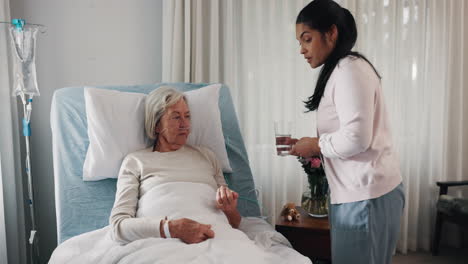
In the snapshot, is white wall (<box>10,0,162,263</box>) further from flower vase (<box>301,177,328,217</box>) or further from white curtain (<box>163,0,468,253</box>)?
flower vase (<box>301,177,328,217</box>)

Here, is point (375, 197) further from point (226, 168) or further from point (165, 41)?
point (165, 41)

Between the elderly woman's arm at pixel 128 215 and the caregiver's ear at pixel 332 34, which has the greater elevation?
the caregiver's ear at pixel 332 34

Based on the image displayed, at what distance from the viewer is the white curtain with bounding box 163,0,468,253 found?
7.73 ft

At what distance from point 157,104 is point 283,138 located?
54cm

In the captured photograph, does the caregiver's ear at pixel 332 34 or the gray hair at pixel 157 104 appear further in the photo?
the gray hair at pixel 157 104

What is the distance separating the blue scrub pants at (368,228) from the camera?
1131mm

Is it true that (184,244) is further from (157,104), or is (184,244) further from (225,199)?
(157,104)

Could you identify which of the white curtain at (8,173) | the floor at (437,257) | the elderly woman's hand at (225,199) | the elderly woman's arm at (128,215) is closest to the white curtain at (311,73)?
the floor at (437,257)

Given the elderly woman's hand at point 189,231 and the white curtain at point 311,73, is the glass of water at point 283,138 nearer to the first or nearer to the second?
the elderly woman's hand at point 189,231

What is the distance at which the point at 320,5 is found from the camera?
3.72 feet

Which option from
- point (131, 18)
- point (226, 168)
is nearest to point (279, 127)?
point (226, 168)

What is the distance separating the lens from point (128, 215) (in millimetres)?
1294

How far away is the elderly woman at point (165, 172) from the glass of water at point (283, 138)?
24 cm

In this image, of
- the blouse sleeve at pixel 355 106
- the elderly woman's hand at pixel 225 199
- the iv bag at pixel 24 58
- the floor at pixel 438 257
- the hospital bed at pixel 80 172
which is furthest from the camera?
the floor at pixel 438 257
